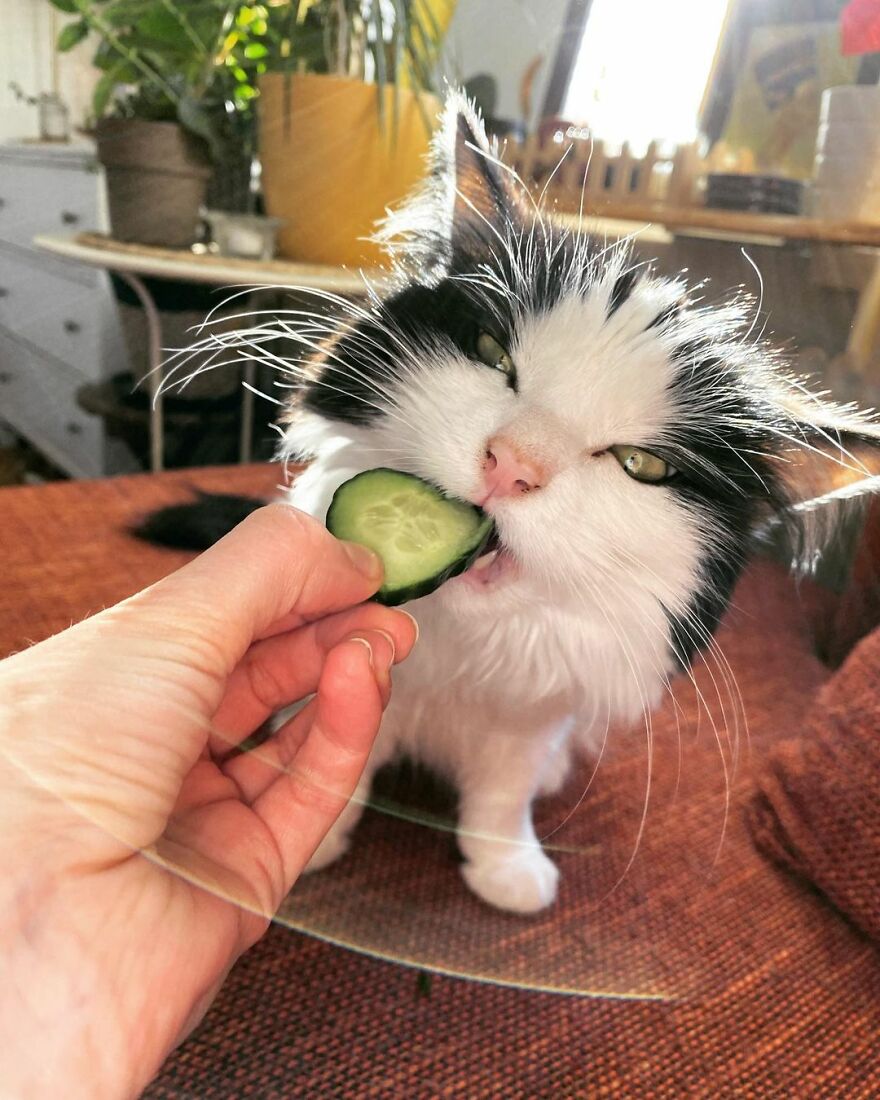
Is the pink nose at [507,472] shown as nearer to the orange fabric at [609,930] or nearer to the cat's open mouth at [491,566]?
the cat's open mouth at [491,566]

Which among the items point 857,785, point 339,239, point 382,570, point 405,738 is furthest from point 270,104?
point 857,785

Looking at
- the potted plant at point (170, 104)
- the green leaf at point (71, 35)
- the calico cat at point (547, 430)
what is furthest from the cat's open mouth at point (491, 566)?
the green leaf at point (71, 35)

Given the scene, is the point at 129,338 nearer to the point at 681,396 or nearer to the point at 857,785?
the point at 681,396

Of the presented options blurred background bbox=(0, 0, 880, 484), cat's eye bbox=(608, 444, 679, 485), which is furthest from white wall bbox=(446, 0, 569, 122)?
cat's eye bbox=(608, 444, 679, 485)

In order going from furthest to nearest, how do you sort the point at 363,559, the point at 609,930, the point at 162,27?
the point at 609,930 < the point at 162,27 < the point at 363,559

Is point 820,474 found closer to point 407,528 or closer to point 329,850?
point 407,528

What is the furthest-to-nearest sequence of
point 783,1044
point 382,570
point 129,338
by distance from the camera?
point 129,338
point 783,1044
point 382,570

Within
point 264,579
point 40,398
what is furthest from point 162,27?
point 264,579
